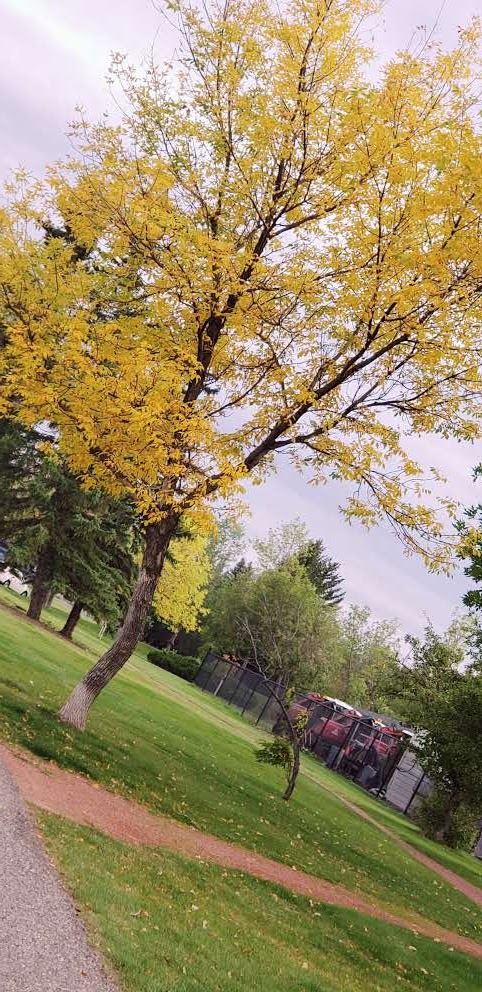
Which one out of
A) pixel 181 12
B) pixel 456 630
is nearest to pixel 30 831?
pixel 181 12

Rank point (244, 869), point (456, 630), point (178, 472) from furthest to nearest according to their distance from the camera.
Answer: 1. point (456, 630)
2. point (178, 472)
3. point (244, 869)

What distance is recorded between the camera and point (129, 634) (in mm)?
11500

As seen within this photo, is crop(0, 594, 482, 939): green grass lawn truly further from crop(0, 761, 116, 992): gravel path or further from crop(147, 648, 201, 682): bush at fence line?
crop(147, 648, 201, 682): bush at fence line

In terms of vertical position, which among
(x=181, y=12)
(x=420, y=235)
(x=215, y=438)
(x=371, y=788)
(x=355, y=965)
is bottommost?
(x=371, y=788)

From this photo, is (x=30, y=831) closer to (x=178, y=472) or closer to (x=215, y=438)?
(x=178, y=472)

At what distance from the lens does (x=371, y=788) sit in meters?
31.5

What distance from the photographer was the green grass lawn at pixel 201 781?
10328 millimetres

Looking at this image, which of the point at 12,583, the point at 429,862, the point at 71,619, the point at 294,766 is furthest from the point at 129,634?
the point at 12,583

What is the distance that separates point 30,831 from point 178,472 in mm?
4749

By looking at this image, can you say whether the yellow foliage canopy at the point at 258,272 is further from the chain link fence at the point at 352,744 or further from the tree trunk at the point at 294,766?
the chain link fence at the point at 352,744

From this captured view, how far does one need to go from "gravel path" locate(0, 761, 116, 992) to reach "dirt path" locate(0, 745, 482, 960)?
1.65 meters

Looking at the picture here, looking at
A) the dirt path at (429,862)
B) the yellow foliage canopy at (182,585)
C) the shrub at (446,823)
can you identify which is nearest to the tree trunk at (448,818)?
the shrub at (446,823)

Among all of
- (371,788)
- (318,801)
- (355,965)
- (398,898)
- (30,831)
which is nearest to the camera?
(30,831)

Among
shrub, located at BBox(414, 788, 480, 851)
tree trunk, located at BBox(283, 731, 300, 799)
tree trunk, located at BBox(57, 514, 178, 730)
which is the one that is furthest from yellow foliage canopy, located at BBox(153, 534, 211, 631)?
tree trunk, located at BBox(57, 514, 178, 730)
